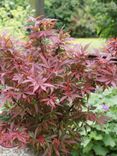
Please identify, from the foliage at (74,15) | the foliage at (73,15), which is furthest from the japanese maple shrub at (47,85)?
the foliage at (73,15)

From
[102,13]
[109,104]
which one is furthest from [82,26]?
[109,104]

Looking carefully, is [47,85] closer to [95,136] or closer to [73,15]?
[95,136]

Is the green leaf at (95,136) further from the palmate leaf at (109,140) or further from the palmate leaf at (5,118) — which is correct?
the palmate leaf at (5,118)

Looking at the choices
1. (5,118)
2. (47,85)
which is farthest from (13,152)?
(47,85)

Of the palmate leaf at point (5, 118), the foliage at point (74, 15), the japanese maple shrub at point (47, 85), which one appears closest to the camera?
the japanese maple shrub at point (47, 85)

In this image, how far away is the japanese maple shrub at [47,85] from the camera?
3285 mm

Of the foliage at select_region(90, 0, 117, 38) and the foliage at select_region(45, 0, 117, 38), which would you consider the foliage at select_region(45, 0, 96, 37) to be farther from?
the foliage at select_region(90, 0, 117, 38)

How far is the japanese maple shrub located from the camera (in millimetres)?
3285

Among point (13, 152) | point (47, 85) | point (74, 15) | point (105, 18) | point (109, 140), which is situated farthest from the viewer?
point (74, 15)

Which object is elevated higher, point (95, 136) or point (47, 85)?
point (47, 85)

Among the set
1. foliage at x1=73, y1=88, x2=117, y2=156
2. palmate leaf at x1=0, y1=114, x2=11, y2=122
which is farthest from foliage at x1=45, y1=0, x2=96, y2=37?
palmate leaf at x1=0, y1=114, x2=11, y2=122

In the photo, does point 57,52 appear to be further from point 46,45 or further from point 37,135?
point 37,135

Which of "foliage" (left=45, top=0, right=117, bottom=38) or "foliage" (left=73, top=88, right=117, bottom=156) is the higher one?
"foliage" (left=73, top=88, right=117, bottom=156)

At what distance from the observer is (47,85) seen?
124 inches
